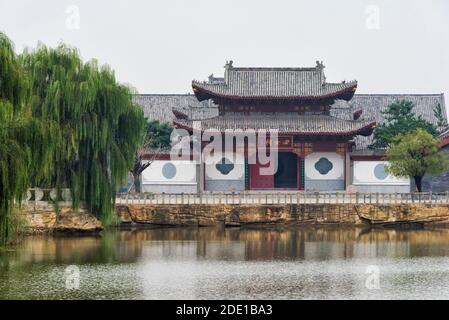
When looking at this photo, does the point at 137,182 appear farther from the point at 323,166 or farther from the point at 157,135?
the point at 323,166

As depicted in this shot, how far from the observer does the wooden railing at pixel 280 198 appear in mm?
42625

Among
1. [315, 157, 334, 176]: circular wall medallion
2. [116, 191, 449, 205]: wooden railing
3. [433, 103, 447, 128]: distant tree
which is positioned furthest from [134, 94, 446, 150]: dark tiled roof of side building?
[116, 191, 449, 205]: wooden railing

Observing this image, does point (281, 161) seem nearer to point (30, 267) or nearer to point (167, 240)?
point (167, 240)

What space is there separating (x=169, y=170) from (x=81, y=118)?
1642 cm

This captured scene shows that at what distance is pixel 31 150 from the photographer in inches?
1072

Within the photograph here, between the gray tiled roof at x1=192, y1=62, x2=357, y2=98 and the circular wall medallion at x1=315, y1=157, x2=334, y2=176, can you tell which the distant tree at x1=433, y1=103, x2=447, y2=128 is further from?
the circular wall medallion at x1=315, y1=157, x2=334, y2=176

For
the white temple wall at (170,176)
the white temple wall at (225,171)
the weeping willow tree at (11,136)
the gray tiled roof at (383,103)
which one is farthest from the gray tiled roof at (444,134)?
the weeping willow tree at (11,136)

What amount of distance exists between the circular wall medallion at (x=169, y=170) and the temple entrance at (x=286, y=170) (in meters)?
5.87

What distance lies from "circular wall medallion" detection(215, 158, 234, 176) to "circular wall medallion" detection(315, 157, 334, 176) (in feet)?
15.9

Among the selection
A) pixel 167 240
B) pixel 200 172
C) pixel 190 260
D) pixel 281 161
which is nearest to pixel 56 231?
pixel 167 240

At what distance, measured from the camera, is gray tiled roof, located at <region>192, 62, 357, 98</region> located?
5216 cm
